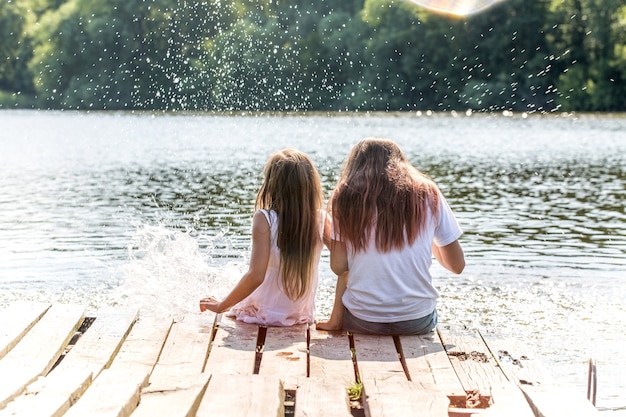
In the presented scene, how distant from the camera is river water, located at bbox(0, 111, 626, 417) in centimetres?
761

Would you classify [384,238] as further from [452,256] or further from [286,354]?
[286,354]

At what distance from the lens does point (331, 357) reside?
14.9ft

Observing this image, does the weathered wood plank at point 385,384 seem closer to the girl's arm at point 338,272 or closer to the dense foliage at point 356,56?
the girl's arm at point 338,272

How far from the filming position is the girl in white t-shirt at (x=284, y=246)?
512cm

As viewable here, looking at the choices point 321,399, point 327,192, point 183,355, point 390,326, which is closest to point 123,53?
point 327,192

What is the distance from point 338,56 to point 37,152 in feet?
87.6

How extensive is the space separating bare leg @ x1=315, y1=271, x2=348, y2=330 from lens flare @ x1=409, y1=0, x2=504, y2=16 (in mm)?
49072

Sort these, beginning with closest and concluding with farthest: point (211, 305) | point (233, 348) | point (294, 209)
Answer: point (233, 348) < point (294, 209) < point (211, 305)

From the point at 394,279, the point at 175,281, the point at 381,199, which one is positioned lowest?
the point at 175,281

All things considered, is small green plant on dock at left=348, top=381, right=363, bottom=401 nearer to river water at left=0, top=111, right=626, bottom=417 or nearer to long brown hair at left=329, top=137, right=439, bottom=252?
long brown hair at left=329, top=137, right=439, bottom=252

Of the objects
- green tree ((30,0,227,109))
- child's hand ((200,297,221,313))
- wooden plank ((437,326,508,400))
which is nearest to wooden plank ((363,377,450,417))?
wooden plank ((437,326,508,400))

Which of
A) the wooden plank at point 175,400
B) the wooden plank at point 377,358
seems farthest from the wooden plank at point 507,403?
the wooden plank at point 175,400

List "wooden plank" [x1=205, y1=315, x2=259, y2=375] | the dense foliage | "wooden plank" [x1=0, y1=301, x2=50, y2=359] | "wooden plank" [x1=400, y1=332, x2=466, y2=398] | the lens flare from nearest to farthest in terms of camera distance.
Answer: "wooden plank" [x1=400, y1=332, x2=466, y2=398]
"wooden plank" [x1=205, y1=315, x2=259, y2=375]
"wooden plank" [x1=0, y1=301, x2=50, y2=359]
the dense foliage
the lens flare

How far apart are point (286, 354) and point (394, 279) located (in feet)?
2.60
